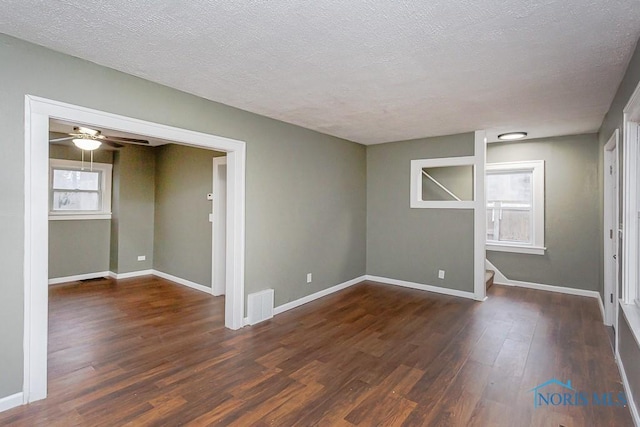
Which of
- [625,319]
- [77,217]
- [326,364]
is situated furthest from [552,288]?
[77,217]

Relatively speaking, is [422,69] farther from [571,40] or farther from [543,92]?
[543,92]

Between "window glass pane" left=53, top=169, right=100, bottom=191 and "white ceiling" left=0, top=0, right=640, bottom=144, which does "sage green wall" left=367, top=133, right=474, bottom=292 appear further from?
"window glass pane" left=53, top=169, right=100, bottom=191

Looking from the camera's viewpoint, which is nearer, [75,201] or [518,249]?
[518,249]

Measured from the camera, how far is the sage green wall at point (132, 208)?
5.90 meters

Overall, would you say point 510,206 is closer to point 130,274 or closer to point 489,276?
point 489,276

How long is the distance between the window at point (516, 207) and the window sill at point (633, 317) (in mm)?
3052

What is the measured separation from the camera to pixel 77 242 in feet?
18.7

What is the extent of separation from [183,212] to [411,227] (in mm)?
3890

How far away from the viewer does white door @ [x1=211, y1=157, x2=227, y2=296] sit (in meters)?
4.84

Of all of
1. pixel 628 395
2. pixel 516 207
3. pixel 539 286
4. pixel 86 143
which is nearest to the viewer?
pixel 628 395

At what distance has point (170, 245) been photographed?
233 inches

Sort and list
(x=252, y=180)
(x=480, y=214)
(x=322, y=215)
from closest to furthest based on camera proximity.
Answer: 1. (x=252, y=180)
2. (x=480, y=214)
3. (x=322, y=215)

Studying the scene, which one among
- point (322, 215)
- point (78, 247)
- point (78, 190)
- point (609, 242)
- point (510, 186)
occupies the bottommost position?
point (78, 247)

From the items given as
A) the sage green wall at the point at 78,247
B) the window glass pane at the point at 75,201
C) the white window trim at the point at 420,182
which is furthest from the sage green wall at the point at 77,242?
the white window trim at the point at 420,182
